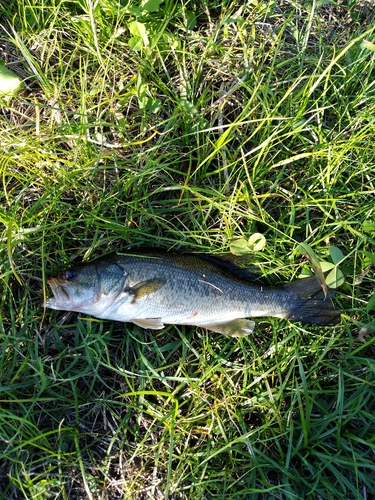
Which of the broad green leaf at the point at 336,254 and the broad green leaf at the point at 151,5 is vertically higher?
the broad green leaf at the point at 151,5

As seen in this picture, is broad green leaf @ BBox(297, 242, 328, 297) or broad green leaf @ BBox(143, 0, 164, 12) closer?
broad green leaf @ BBox(297, 242, 328, 297)

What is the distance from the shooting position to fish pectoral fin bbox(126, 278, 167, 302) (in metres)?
2.88

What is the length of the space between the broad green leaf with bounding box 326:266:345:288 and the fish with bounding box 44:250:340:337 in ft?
0.27

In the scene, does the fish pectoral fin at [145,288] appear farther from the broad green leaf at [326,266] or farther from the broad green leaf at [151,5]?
the broad green leaf at [151,5]

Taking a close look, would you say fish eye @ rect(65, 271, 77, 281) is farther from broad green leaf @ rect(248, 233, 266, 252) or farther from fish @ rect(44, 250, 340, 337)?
broad green leaf @ rect(248, 233, 266, 252)

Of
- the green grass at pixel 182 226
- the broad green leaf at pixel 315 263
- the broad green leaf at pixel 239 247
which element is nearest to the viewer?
the broad green leaf at pixel 315 263

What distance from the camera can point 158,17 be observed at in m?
3.15

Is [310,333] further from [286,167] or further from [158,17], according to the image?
[158,17]

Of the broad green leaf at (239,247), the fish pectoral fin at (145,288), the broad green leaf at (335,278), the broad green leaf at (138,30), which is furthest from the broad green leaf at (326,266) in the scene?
the broad green leaf at (138,30)

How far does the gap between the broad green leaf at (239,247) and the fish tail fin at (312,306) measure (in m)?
0.42

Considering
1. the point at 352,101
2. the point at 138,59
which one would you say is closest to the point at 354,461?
the point at 352,101

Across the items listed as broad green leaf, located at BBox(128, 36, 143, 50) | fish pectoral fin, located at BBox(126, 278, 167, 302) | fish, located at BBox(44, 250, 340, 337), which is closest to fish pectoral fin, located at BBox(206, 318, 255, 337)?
fish, located at BBox(44, 250, 340, 337)

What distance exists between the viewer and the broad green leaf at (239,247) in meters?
3.03

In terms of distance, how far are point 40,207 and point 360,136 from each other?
2436 mm
